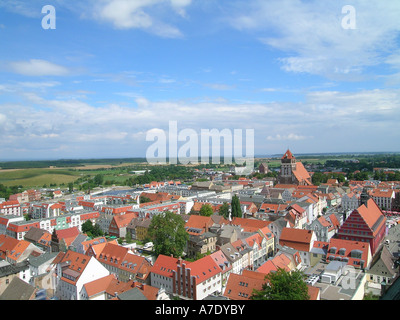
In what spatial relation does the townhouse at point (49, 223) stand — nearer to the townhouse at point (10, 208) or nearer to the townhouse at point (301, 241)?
the townhouse at point (10, 208)

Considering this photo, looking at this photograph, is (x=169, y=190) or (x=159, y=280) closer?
(x=159, y=280)

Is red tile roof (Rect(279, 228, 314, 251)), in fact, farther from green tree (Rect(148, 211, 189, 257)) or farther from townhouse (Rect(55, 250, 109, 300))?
townhouse (Rect(55, 250, 109, 300))

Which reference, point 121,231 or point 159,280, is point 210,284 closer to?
point 159,280

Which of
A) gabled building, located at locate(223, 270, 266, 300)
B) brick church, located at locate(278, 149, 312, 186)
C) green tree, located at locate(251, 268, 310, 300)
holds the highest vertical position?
brick church, located at locate(278, 149, 312, 186)

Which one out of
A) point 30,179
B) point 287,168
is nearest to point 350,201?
point 287,168

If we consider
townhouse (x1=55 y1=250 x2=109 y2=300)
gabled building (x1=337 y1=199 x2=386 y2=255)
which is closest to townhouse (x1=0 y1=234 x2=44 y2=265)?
townhouse (x1=55 y1=250 x2=109 y2=300)

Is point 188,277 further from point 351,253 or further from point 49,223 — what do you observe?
point 49,223
